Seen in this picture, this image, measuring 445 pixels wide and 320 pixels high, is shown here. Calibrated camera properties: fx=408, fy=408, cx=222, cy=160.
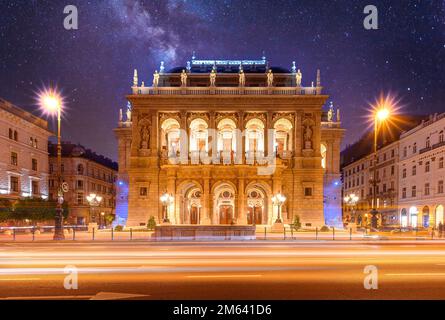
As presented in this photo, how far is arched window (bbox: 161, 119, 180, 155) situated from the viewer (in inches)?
2196

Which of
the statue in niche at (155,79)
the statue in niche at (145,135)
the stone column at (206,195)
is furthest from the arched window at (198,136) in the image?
the stone column at (206,195)

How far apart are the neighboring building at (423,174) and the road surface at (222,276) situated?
36480mm

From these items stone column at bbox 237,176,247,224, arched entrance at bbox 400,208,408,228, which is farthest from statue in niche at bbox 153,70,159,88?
arched entrance at bbox 400,208,408,228

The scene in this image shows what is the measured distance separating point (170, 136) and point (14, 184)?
72.2 feet

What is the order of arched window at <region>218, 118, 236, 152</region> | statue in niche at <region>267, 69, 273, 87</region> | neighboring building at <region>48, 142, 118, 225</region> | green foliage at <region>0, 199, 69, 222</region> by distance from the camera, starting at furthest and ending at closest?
1. neighboring building at <region>48, 142, 118, 225</region>
2. arched window at <region>218, 118, 236, 152</region>
3. statue in niche at <region>267, 69, 273, 87</region>
4. green foliage at <region>0, 199, 69, 222</region>

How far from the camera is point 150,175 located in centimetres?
5338

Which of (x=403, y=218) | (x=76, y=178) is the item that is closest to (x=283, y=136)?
(x=403, y=218)

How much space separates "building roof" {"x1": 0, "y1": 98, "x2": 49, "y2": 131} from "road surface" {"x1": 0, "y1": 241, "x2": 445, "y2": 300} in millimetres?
41601

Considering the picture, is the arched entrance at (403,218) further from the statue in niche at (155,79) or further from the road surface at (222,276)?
the road surface at (222,276)

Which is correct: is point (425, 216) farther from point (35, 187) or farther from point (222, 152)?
point (35, 187)

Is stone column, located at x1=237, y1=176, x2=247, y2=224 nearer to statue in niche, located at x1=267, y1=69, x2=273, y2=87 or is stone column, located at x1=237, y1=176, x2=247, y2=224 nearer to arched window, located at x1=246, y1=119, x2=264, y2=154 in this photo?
arched window, located at x1=246, y1=119, x2=264, y2=154
